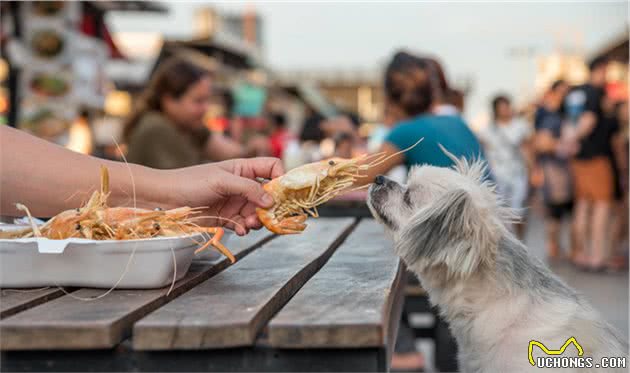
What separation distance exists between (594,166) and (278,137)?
638 cm

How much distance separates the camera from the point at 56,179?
228 cm

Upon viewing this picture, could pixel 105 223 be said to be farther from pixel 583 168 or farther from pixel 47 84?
pixel 583 168

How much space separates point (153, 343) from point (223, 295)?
38 cm

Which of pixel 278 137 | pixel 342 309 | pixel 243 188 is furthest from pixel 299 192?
pixel 278 137

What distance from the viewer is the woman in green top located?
15.2ft

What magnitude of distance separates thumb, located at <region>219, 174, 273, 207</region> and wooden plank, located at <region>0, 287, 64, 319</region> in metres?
0.58

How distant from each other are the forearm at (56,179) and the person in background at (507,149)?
26.5 feet

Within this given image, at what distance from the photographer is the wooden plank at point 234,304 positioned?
1629 millimetres

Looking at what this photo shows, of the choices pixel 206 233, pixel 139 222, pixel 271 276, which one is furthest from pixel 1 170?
pixel 271 276

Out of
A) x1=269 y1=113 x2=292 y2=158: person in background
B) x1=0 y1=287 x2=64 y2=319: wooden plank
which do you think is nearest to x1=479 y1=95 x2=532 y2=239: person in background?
x1=269 y1=113 x2=292 y2=158: person in background

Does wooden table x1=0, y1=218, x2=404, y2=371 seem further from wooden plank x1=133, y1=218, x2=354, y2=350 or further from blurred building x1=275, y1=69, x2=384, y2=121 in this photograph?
blurred building x1=275, y1=69, x2=384, y2=121

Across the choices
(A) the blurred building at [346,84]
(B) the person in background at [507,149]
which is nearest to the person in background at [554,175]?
Answer: (B) the person in background at [507,149]

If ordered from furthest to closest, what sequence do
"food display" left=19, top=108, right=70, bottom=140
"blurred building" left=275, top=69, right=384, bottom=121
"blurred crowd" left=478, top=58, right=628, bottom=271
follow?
1. "blurred building" left=275, top=69, right=384, bottom=121
2. "blurred crowd" left=478, top=58, right=628, bottom=271
3. "food display" left=19, top=108, right=70, bottom=140

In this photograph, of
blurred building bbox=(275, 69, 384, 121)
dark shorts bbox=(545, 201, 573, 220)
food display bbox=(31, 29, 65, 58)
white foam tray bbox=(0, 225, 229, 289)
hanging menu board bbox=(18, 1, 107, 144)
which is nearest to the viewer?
white foam tray bbox=(0, 225, 229, 289)
